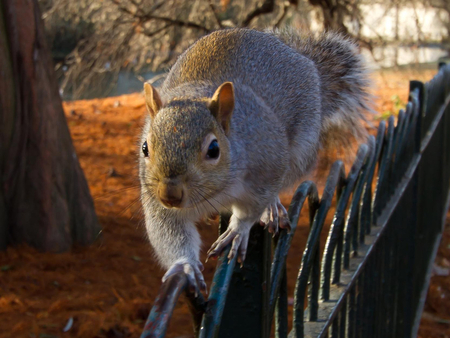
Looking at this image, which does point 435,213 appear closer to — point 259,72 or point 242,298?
point 259,72

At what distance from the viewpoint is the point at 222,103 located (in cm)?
122

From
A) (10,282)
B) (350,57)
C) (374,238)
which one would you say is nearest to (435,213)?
(350,57)

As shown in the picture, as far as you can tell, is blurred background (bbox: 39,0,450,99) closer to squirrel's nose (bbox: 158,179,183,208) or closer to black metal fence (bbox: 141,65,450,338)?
black metal fence (bbox: 141,65,450,338)

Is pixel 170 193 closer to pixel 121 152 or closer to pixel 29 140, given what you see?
pixel 29 140

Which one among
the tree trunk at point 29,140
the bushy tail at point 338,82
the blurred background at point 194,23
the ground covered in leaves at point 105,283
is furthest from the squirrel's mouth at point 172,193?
the blurred background at point 194,23

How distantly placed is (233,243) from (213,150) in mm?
276

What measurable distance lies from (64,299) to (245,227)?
138 cm

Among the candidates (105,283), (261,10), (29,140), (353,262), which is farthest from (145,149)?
(261,10)

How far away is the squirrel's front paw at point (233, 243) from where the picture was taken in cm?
93

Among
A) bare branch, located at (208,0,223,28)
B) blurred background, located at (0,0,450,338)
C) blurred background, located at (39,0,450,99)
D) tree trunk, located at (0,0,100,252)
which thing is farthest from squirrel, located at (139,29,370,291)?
blurred background, located at (39,0,450,99)

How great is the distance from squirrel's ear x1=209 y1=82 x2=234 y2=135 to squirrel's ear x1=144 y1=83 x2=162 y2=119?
4.9 inches

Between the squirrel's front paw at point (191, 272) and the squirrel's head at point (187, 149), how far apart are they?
4.7 inches

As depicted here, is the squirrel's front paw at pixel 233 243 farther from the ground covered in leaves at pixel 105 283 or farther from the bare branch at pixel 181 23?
the bare branch at pixel 181 23

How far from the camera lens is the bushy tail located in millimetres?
2121
